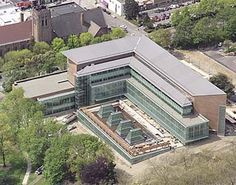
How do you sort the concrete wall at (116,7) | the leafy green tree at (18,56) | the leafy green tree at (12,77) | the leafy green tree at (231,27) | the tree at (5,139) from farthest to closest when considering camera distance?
the concrete wall at (116,7)
the leafy green tree at (231,27)
the leafy green tree at (18,56)
the leafy green tree at (12,77)
the tree at (5,139)

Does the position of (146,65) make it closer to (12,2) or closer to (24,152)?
(24,152)

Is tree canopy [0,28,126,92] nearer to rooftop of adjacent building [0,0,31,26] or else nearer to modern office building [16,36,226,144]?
modern office building [16,36,226,144]

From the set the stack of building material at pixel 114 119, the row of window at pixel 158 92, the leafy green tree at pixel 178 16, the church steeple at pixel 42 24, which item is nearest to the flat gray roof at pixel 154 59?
the row of window at pixel 158 92

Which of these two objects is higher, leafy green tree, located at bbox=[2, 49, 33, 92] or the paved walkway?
leafy green tree, located at bbox=[2, 49, 33, 92]

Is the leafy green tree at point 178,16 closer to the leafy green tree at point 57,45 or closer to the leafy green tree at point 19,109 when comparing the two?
the leafy green tree at point 57,45

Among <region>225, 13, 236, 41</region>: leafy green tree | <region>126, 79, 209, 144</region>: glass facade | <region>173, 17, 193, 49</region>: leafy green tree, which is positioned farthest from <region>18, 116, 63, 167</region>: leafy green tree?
<region>225, 13, 236, 41</region>: leafy green tree

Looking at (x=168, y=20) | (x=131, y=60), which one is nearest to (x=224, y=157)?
(x=131, y=60)
